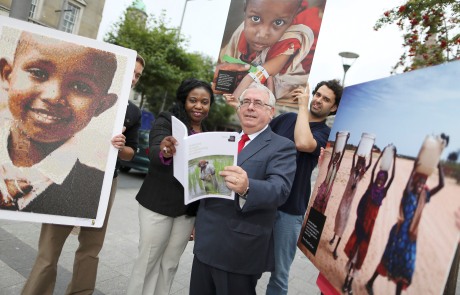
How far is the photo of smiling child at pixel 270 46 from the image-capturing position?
2350 millimetres

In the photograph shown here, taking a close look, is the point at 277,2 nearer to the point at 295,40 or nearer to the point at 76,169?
the point at 295,40

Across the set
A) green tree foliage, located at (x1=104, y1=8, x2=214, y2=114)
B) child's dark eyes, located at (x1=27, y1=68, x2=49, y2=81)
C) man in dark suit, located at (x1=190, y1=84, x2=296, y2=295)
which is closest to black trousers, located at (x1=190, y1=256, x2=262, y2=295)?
man in dark suit, located at (x1=190, y1=84, x2=296, y2=295)

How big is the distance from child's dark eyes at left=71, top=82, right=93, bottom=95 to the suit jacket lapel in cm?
100

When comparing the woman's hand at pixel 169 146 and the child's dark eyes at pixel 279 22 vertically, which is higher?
the child's dark eyes at pixel 279 22

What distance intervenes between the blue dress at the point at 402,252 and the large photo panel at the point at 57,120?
1541 millimetres

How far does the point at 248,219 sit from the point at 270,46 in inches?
54.0

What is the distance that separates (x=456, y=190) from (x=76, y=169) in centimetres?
185

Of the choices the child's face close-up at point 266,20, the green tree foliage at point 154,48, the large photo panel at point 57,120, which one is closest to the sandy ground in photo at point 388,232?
the child's face close-up at point 266,20

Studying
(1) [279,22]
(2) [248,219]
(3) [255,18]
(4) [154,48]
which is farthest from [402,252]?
(4) [154,48]

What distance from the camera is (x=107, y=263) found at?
356 centimetres

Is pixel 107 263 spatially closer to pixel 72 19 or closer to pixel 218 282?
pixel 218 282

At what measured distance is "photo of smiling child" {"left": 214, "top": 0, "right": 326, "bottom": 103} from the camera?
235 cm

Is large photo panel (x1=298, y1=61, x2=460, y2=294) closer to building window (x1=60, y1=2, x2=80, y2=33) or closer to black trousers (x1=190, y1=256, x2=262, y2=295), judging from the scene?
black trousers (x1=190, y1=256, x2=262, y2=295)

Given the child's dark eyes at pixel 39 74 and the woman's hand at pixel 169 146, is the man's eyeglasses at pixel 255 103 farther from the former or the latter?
the child's dark eyes at pixel 39 74
